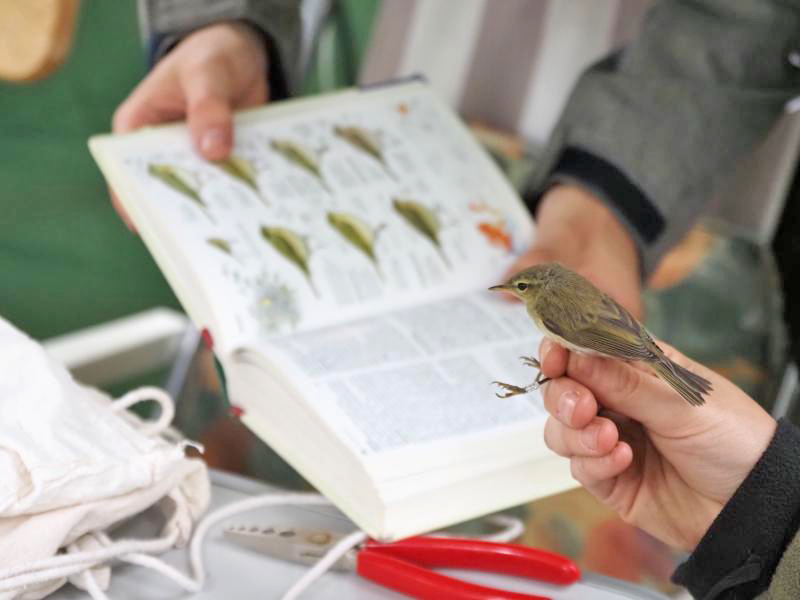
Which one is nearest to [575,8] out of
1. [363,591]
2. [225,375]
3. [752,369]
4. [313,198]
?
[752,369]

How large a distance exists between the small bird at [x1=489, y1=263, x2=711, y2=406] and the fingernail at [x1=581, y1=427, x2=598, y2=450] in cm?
4

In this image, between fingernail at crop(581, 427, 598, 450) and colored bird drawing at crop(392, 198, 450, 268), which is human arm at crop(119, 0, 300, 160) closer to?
colored bird drawing at crop(392, 198, 450, 268)

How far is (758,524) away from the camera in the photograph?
430mm

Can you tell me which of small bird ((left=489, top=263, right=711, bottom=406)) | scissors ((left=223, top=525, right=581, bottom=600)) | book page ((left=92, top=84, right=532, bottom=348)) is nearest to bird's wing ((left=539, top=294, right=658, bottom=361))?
small bird ((left=489, top=263, right=711, bottom=406))

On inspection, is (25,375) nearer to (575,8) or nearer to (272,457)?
(272,457)

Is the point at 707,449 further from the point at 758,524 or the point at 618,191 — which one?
the point at 618,191

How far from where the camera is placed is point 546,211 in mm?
763

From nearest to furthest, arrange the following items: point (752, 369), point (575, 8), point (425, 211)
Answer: point (425, 211), point (752, 369), point (575, 8)

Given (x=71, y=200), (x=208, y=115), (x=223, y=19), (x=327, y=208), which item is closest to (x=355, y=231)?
(x=327, y=208)

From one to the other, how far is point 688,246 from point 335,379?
677 mm

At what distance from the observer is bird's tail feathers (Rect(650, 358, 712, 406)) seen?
14.7 inches

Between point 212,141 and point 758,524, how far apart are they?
42 cm

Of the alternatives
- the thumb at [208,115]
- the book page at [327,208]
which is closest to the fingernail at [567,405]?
the book page at [327,208]

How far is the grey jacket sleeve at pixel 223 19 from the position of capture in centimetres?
77
